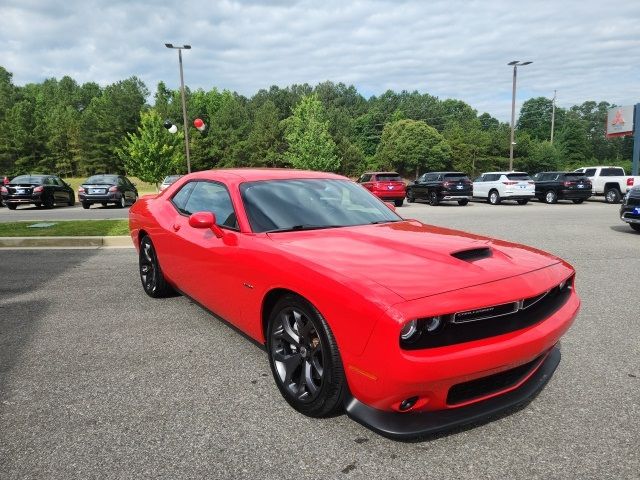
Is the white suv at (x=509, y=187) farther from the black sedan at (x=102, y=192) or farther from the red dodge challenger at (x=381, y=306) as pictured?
the red dodge challenger at (x=381, y=306)

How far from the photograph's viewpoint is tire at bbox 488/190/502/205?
2386 centimetres

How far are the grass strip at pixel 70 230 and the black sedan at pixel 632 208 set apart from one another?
1133cm

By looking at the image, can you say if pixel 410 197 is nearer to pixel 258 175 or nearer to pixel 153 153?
pixel 258 175

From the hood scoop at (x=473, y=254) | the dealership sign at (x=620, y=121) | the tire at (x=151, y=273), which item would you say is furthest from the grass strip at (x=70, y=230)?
the dealership sign at (x=620, y=121)

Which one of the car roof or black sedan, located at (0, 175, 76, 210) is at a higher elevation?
the car roof

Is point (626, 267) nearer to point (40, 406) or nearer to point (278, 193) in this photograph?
point (278, 193)

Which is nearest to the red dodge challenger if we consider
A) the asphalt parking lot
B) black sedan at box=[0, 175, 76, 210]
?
the asphalt parking lot

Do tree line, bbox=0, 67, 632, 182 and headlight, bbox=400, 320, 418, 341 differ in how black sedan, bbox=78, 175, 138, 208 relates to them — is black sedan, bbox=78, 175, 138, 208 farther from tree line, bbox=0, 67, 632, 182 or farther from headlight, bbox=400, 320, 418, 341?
tree line, bbox=0, 67, 632, 182

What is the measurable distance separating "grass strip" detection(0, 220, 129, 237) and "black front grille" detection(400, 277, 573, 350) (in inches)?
344

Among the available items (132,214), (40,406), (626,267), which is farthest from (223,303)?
(626,267)

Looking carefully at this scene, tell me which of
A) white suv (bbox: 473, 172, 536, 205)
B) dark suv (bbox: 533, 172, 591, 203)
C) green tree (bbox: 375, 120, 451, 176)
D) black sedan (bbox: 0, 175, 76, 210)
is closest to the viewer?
black sedan (bbox: 0, 175, 76, 210)

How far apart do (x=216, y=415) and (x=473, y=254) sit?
6.06 ft

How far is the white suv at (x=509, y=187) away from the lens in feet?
76.1

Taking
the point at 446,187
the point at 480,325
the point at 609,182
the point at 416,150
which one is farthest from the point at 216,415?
the point at 416,150
